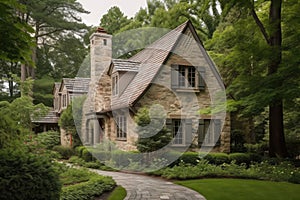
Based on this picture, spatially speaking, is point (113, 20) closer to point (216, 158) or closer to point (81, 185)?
point (216, 158)

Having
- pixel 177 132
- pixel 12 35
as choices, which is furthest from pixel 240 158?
pixel 12 35

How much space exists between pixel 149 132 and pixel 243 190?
5169 mm

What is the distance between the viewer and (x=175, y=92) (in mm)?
15172

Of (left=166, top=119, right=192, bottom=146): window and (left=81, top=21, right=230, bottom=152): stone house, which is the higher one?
(left=81, top=21, right=230, bottom=152): stone house

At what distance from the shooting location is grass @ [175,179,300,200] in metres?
8.08

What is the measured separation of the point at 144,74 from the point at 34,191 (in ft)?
35.6

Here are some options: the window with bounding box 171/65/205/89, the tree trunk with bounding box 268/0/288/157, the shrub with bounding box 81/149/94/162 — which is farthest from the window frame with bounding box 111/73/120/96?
the tree trunk with bounding box 268/0/288/157

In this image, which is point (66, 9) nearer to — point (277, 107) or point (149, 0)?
point (149, 0)

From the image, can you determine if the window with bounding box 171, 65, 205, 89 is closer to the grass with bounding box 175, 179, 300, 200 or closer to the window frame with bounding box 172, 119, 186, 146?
the window frame with bounding box 172, 119, 186, 146

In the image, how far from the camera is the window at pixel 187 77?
15266 mm

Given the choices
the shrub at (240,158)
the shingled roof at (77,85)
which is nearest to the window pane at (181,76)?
the shrub at (240,158)

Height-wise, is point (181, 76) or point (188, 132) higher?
point (181, 76)

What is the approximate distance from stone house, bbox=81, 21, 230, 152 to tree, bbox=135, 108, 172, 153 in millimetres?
531

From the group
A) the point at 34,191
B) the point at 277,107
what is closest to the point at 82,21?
the point at 277,107
